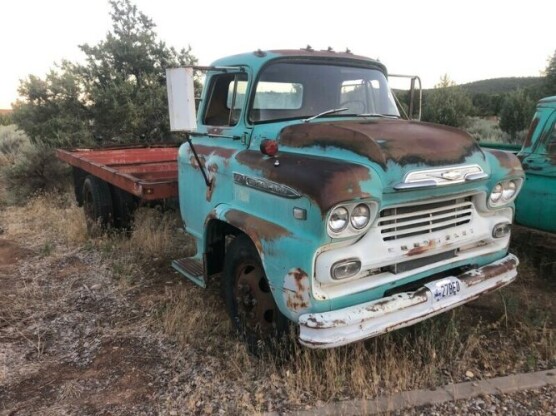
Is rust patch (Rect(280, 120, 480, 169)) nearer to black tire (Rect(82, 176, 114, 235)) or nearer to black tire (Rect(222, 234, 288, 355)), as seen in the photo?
black tire (Rect(222, 234, 288, 355))

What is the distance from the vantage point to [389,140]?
10.2 ft

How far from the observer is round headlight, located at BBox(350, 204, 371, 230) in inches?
107

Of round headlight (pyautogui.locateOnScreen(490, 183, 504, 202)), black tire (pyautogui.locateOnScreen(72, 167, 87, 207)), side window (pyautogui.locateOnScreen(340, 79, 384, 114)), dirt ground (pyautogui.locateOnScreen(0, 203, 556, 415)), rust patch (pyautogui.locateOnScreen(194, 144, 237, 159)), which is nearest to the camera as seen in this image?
dirt ground (pyautogui.locateOnScreen(0, 203, 556, 415))

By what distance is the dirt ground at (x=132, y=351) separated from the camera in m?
3.09

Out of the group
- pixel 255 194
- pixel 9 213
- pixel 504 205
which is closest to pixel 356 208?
pixel 255 194

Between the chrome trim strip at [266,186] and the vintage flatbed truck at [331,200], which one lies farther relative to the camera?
the chrome trim strip at [266,186]

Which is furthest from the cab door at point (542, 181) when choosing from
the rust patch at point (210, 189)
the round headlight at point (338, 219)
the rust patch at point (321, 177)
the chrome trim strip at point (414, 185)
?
the rust patch at point (210, 189)

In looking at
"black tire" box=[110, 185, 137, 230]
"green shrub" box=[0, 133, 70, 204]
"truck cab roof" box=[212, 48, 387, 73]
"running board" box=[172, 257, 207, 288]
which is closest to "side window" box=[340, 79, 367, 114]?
"truck cab roof" box=[212, 48, 387, 73]

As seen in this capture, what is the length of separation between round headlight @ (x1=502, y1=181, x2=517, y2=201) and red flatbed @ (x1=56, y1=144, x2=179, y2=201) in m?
3.25

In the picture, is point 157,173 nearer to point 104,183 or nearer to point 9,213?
point 104,183

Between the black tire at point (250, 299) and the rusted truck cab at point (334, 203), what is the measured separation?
13 millimetres

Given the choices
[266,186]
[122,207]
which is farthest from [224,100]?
[122,207]

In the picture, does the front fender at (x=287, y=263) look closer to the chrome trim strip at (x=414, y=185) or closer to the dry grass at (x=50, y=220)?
the chrome trim strip at (x=414, y=185)

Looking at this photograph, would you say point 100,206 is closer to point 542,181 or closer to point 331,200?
point 331,200
